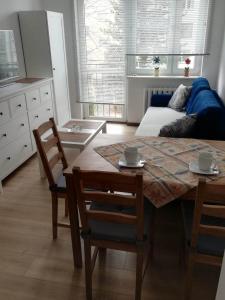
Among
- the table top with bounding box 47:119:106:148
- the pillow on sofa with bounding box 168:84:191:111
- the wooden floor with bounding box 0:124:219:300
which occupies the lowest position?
the wooden floor with bounding box 0:124:219:300

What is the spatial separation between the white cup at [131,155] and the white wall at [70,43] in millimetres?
3412

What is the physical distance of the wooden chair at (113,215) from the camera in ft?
3.94

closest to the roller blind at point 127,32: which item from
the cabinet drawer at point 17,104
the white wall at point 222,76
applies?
Answer: the white wall at point 222,76

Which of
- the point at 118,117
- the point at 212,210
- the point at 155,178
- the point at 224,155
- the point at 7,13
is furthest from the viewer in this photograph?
the point at 118,117

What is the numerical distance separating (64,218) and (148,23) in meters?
3.25

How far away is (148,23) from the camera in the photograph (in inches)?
162

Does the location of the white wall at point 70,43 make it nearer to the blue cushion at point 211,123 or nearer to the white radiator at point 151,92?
the white radiator at point 151,92

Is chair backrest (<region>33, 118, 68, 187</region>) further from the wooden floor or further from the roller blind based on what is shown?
the roller blind

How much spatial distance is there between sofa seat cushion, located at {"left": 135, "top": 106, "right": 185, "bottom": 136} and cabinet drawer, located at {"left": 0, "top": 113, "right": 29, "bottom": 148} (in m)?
1.34

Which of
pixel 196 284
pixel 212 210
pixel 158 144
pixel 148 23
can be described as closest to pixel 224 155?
pixel 158 144

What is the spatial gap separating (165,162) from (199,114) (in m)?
0.91

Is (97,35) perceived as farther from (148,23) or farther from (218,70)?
(218,70)

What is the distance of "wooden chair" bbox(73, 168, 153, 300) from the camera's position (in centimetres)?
120

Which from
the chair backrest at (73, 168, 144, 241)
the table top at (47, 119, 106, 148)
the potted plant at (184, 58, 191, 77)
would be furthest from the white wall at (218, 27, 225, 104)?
the chair backrest at (73, 168, 144, 241)
